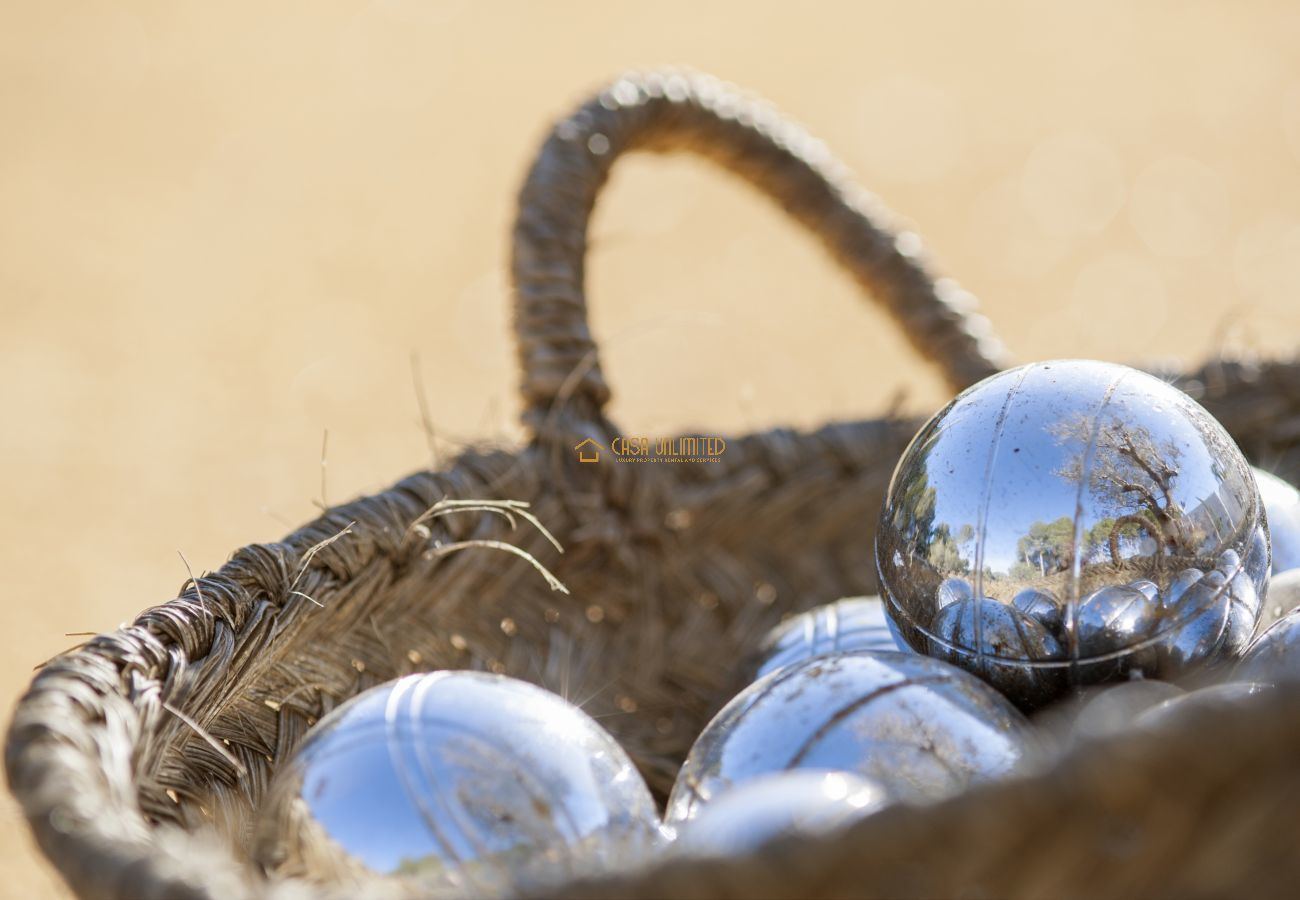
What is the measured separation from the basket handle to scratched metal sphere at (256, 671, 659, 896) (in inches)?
18.6

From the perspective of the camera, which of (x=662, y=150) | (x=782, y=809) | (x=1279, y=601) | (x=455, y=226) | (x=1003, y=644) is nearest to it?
(x=782, y=809)

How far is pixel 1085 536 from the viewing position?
0.82m

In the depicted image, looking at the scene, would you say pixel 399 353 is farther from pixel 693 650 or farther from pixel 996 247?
pixel 693 650

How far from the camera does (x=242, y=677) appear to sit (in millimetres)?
841

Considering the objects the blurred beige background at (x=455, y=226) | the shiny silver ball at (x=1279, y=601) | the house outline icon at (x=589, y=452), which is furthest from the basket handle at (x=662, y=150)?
the shiny silver ball at (x=1279, y=601)

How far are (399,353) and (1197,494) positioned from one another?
2.46 meters

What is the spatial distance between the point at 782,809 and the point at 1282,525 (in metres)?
0.60

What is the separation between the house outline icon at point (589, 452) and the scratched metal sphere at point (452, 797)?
443 mm

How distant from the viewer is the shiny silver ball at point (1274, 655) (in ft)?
2.54

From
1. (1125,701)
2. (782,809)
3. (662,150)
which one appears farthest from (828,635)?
(662,150)

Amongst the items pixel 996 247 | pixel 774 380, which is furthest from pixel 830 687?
pixel 996 247

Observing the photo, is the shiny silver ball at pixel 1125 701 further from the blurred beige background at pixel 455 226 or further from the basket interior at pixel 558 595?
the blurred beige background at pixel 455 226

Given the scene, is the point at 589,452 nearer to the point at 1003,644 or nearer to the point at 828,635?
the point at 828,635

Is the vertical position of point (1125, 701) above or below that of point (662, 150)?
below
